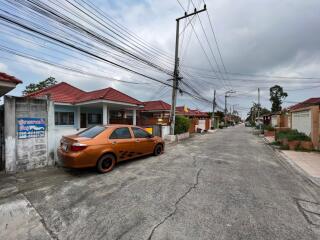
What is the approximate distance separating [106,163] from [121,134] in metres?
1.11

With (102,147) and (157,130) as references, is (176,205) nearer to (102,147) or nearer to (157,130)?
(102,147)

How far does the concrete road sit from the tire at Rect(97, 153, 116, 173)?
0.22 metres

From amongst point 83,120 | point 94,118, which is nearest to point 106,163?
point 83,120

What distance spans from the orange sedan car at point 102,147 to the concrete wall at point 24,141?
36.6 inches

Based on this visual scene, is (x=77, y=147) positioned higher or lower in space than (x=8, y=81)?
lower

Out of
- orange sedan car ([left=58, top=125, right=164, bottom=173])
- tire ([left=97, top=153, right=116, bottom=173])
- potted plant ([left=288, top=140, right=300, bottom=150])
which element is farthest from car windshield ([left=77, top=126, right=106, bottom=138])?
potted plant ([left=288, top=140, right=300, bottom=150])

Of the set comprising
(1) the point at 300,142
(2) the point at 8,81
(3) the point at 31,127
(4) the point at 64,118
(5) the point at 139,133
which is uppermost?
(2) the point at 8,81

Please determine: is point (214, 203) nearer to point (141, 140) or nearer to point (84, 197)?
point (84, 197)

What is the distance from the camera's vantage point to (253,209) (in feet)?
11.3

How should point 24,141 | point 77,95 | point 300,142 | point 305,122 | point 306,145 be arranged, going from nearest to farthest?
point 24,141 → point 306,145 → point 300,142 → point 305,122 → point 77,95

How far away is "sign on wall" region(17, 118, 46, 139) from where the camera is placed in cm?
551

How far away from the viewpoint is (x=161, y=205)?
354 cm

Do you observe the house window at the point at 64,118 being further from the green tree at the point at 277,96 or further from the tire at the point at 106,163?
the green tree at the point at 277,96

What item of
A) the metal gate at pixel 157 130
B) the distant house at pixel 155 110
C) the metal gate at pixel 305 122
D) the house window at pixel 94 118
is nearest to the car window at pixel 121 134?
the metal gate at pixel 157 130
